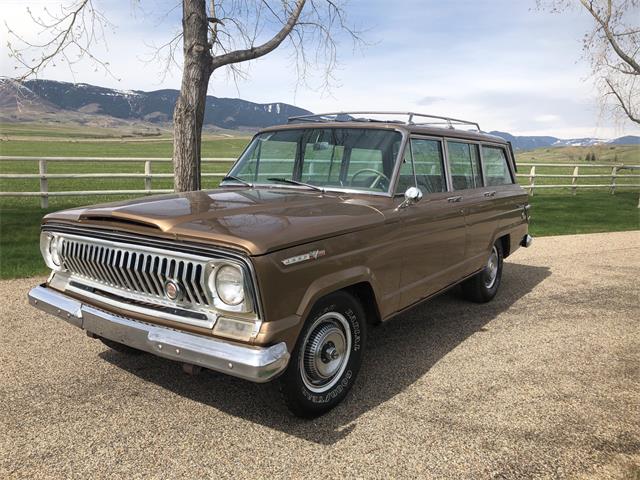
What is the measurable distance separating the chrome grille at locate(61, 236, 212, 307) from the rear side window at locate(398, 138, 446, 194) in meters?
1.93

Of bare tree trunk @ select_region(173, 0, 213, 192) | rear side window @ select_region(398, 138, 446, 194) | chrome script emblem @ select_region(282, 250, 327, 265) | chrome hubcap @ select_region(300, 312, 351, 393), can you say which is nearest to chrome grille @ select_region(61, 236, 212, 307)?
chrome script emblem @ select_region(282, 250, 327, 265)

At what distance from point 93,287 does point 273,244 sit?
1.43 m

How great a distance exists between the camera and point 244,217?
3.08 m

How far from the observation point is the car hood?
2760 mm

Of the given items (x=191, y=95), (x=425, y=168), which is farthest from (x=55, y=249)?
(x=191, y=95)

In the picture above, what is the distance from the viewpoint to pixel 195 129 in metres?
7.66

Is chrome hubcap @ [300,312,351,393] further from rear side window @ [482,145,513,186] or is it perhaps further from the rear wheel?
rear side window @ [482,145,513,186]

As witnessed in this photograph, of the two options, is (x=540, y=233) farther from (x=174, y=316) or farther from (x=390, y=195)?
(x=174, y=316)

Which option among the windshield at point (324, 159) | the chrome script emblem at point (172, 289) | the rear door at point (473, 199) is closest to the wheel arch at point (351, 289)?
the chrome script emblem at point (172, 289)

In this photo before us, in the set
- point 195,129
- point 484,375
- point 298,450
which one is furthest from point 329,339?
point 195,129

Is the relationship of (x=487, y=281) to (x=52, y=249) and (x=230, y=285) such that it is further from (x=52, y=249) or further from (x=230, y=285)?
(x=52, y=249)

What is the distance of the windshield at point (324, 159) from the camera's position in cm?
413

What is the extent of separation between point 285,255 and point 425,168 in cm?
217

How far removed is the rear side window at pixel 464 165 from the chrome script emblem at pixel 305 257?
7.80 feet
